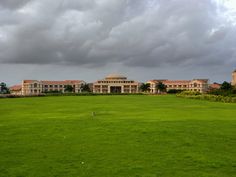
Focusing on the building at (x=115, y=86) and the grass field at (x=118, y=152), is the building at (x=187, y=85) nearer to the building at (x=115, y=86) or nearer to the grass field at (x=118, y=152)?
the building at (x=115, y=86)

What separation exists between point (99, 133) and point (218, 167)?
7.14 metres

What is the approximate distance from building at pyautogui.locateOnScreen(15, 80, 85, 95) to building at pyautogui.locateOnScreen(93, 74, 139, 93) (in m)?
11.5

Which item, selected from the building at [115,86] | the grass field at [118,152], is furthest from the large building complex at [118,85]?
the grass field at [118,152]

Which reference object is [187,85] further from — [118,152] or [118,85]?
[118,152]

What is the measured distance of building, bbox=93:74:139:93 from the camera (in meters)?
169

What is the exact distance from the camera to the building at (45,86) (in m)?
167

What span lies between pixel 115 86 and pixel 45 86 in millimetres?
40017

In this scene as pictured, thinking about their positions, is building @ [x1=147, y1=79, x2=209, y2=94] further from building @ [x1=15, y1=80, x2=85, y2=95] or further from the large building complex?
building @ [x1=15, y1=80, x2=85, y2=95]

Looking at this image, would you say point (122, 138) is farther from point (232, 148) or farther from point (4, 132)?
point (4, 132)

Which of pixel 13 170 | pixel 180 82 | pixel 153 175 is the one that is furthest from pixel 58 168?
pixel 180 82

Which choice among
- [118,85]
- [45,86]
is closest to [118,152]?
[118,85]

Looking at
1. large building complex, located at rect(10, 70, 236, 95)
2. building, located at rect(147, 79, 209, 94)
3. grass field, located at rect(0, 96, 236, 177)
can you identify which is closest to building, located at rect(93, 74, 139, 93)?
large building complex, located at rect(10, 70, 236, 95)

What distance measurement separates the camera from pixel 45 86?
589ft

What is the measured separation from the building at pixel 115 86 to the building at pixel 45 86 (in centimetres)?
1149
